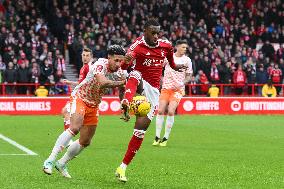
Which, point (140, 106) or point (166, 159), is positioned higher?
point (140, 106)

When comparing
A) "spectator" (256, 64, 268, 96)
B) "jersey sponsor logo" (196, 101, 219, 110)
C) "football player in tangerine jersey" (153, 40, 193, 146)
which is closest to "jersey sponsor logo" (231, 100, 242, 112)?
"jersey sponsor logo" (196, 101, 219, 110)

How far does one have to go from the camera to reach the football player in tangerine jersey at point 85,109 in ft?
36.1

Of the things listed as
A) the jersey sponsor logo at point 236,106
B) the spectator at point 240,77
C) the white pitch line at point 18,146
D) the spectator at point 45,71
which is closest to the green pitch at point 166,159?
the white pitch line at point 18,146

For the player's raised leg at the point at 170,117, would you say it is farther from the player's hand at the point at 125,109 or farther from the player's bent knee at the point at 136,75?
the player's hand at the point at 125,109

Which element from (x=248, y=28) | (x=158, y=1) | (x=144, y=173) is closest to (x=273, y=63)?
(x=248, y=28)

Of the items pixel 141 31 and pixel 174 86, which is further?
pixel 141 31

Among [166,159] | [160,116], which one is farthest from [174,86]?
[166,159]

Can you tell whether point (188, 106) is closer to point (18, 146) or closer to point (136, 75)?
point (18, 146)

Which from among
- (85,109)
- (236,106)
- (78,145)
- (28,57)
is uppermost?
(85,109)

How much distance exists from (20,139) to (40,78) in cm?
1463

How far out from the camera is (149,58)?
12.0m

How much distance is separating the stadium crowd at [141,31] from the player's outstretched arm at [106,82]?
2160 cm

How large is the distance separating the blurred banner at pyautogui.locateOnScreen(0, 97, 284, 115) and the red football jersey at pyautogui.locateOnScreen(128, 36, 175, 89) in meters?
19.5

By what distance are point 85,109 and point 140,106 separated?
0.83 meters
